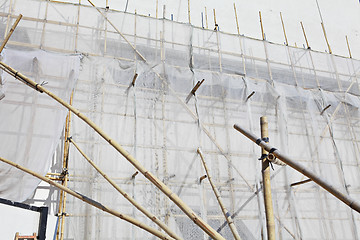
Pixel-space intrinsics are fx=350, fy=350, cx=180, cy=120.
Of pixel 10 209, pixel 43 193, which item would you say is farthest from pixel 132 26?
pixel 10 209

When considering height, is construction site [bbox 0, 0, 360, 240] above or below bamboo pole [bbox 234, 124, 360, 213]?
above

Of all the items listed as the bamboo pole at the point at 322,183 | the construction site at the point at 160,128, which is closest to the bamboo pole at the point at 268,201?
the bamboo pole at the point at 322,183

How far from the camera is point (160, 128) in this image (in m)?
4.34

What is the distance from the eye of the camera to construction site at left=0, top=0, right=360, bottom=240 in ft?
12.3

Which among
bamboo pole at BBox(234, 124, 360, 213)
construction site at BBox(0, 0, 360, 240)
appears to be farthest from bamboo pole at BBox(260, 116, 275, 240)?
construction site at BBox(0, 0, 360, 240)

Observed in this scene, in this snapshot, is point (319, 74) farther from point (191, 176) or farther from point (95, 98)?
point (95, 98)

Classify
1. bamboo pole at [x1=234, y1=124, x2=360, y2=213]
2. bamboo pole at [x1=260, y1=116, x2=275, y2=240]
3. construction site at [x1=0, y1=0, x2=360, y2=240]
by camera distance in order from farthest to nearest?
construction site at [x1=0, y1=0, x2=360, y2=240] → bamboo pole at [x1=260, y1=116, x2=275, y2=240] → bamboo pole at [x1=234, y1=124, x2=360, y2=213]

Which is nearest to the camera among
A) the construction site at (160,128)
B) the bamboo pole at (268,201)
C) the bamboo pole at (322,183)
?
the bamboo pole at (322,183)

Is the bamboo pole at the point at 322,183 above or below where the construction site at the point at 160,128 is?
below

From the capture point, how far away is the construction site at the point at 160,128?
3734 millimetres

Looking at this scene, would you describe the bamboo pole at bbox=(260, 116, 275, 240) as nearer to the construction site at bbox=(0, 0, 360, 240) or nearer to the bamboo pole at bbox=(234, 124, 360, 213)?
the bamboo pole at bbox=(234, 124, 360, 213)

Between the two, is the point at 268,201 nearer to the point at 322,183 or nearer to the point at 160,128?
the point at 322,183

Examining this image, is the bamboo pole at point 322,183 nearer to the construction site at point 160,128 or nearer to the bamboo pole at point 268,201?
the bamboo pole at point 268,201

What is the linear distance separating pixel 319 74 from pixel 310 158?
6.40 feet
